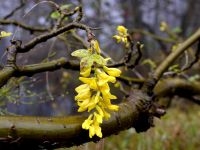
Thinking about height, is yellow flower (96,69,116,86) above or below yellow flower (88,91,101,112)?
above

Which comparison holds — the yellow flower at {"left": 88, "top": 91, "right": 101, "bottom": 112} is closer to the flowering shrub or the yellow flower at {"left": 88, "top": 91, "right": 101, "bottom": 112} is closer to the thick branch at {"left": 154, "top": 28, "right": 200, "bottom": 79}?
the flowering shrub

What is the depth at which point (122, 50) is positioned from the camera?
16.3 ft

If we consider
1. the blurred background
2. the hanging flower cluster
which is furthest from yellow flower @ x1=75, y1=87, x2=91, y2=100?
the blurred background

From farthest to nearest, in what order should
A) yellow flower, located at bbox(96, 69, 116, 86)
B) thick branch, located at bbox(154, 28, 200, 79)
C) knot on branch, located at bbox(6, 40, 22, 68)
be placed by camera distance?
thick branch, located at bbox(154, 28, 200, 79)
knot on branch, located at bbox(6, 40, 22, 68)
yellow flower, located at bbox(96, 69, 116, 86)

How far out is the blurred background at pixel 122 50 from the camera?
2.11 meters

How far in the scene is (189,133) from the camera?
4.54 metres

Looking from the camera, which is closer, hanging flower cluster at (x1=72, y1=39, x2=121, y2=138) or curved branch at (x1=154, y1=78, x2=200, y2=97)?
hanging flower cluster at (x1=72, y1=39, x2=121, y2=138)

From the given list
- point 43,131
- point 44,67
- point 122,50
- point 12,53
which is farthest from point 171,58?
point 122,50

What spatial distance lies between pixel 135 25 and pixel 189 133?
2356 mm

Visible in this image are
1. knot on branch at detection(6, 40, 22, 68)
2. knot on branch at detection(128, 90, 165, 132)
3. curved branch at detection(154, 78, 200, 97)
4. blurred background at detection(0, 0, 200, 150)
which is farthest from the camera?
blurred background at detection(0, 0, 200, 150)

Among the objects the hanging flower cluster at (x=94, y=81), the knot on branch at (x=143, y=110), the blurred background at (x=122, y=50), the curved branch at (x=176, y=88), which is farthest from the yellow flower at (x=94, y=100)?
the curved branch at (x=176, y=88)

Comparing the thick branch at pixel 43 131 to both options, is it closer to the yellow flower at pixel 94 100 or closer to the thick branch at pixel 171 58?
the yellow flower at pixel 94 100

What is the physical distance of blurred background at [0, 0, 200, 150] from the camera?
2105 mm

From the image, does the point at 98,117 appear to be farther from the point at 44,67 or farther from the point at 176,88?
the point at 176,88
